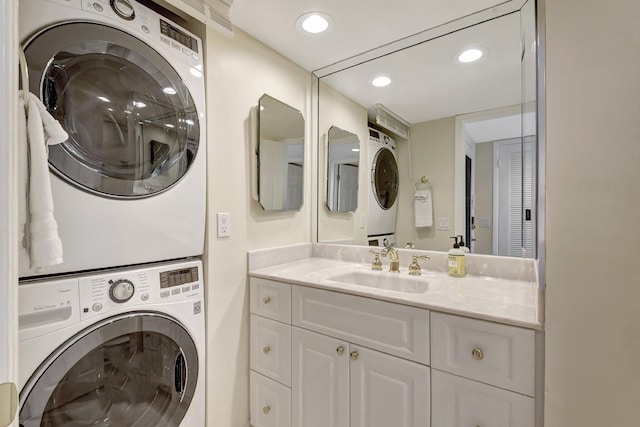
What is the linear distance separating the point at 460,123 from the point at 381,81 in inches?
23.8

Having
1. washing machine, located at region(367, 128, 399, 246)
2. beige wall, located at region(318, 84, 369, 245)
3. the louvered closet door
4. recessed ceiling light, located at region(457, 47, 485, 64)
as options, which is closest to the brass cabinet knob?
the louvered closet door

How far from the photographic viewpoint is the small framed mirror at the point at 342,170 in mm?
2059

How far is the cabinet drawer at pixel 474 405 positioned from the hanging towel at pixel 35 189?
1.30m

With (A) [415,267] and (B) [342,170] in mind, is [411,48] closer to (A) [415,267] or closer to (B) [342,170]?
(B) [342,170]

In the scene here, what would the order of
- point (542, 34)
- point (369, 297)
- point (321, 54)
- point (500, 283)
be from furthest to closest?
point (321, 54)
point (500, 283)
point (369, 297)
point (542, 34)

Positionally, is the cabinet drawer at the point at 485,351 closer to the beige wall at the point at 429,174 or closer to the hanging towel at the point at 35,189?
the beige wall at the point at 429,174

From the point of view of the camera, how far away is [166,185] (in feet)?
3.87

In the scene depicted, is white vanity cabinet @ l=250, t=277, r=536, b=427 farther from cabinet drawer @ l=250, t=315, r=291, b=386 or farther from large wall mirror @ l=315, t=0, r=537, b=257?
large wall mirror @ l=315, t=0, r=537, b=257

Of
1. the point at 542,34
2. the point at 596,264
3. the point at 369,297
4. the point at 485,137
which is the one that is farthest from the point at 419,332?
the point at 485,137

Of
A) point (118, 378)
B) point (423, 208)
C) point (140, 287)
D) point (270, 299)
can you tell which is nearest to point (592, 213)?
point (423, 208)

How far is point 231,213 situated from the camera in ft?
4.92

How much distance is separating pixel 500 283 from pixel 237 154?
1.50 m

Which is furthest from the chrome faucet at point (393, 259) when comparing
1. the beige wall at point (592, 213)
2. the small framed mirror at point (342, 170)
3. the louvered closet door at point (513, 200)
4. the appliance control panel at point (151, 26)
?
the appliance control panel at point (151, 26)

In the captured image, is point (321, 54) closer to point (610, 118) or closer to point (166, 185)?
point (166, 185)
